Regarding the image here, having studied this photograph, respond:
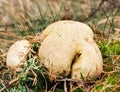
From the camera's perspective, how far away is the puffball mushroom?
7.23 feet

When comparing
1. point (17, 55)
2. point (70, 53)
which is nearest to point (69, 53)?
point (70, 53)

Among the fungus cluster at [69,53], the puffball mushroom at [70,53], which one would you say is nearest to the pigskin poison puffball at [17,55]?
the fungus cluster at [69,53]

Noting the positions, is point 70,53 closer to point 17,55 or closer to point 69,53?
point 69,53

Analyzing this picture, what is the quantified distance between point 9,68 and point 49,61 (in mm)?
245

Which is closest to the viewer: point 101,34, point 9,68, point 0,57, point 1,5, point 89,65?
point 89,65

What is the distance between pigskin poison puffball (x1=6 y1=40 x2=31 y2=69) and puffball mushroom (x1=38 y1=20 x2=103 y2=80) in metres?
0.10

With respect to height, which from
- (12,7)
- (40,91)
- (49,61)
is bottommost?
(40,91)

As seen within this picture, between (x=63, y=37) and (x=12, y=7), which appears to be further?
(x=12, y=7)

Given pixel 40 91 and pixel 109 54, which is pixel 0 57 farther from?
pixel 109 54

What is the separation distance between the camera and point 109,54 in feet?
8.29

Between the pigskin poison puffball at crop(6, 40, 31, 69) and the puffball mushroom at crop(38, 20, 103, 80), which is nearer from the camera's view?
the puffball mushroom at crop(38, 20, 103, 80)

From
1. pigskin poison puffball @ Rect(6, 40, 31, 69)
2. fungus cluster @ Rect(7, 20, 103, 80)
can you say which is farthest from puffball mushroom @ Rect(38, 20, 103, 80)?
pigskin poison puffball @ Rect(6, 40, 31, 69)

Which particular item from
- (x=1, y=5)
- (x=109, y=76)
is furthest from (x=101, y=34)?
(x=1, y=5)

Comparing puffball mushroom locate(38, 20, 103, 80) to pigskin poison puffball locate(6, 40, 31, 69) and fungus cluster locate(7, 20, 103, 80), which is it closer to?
fungus cluster locate(7, 20, 103, 80)
